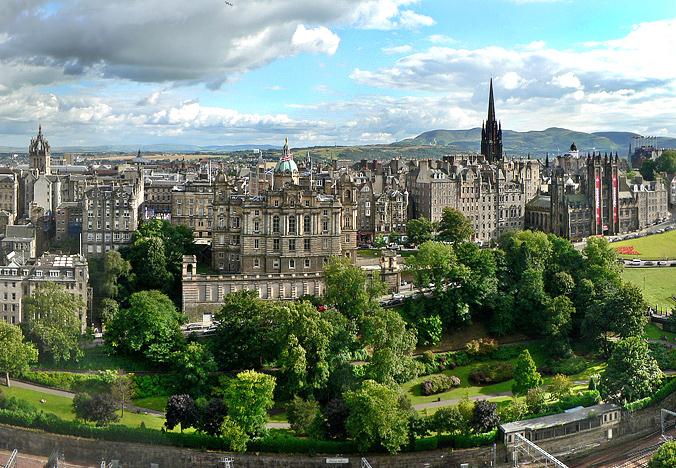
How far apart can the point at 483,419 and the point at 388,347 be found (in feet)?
25.6

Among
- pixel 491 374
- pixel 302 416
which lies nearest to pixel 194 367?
pixel 302 416

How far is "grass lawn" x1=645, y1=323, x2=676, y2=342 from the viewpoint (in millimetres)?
55969

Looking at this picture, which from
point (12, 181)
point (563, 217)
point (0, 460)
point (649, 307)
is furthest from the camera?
point (563, 217)

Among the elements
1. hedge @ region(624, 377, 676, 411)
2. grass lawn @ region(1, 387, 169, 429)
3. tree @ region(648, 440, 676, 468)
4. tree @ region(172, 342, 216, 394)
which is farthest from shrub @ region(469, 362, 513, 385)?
grass lawn @ region(1, 387, 169, 429)

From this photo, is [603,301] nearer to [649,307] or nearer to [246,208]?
[649,307]

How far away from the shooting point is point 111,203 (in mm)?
68688

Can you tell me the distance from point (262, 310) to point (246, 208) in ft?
43.3

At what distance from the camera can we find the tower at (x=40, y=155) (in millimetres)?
83938

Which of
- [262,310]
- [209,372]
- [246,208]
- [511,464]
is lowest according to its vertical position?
[511,464]

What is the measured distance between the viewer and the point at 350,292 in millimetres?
53719

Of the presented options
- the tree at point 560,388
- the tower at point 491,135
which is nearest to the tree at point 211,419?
the tree at point 560,388

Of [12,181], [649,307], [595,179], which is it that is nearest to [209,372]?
[649,307]

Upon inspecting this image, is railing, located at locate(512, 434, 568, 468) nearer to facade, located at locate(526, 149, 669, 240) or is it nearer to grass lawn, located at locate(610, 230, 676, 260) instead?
grass lawn, located at locate(610, 230, 676, 260)

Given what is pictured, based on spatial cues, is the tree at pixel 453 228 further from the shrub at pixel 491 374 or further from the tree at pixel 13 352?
the tree at pixel 13 352
